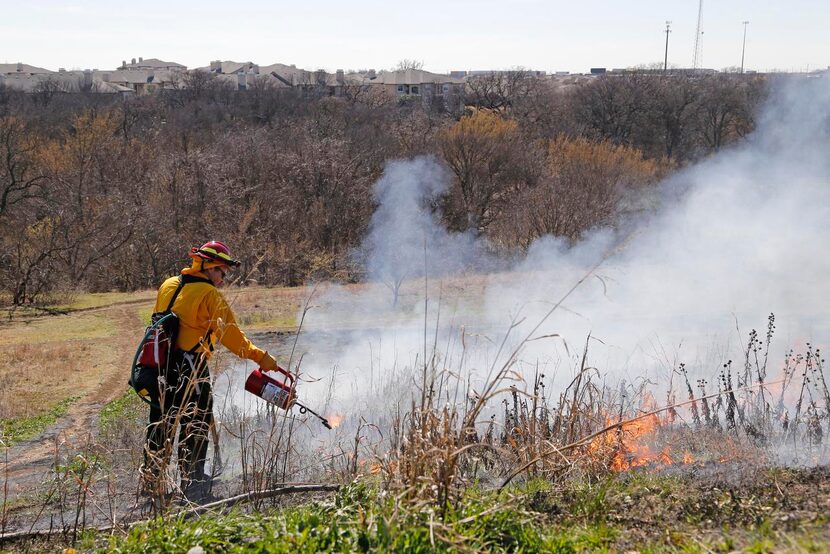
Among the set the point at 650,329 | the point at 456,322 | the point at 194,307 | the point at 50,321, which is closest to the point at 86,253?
the point at 50,321

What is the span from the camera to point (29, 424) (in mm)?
9031

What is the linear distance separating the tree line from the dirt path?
6539 mm

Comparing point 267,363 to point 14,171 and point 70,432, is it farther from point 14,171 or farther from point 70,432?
point 14,171

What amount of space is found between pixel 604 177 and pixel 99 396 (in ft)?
70.9

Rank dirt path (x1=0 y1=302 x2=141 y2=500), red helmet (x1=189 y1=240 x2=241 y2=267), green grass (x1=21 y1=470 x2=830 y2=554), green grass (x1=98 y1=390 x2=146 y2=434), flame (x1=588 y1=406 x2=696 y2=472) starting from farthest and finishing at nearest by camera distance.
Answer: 1. green grass (x1=98 y1=390 x2=146 y2=434)
2. dirt path (x1=0 y1=302 x2=141 y2=500)
3. red helmet (x1=189 y1=240 x2=241 y2=267)
4. flame (x1=588 y1=406 x2=696 y2=472)
5. green grass (x1=21 y1=470 x2=830 y2=554)

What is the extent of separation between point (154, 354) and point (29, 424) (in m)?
4.22

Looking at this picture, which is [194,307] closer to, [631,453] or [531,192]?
[631,453]

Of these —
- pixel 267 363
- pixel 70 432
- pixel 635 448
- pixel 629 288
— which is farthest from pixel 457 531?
pixel 629 288

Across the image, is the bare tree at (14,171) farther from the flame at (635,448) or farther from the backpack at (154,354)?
the flame at (635,448)

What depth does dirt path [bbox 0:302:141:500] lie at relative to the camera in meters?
6.89

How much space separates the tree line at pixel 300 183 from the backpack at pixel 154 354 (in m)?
12.5

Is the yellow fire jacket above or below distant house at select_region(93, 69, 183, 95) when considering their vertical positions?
below

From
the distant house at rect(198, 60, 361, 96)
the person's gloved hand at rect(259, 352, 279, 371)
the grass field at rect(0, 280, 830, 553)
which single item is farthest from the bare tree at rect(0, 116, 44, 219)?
the distant house at rect(198, 60, 361, 96)

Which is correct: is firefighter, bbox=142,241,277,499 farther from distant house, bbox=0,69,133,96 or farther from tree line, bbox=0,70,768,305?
distant house, bbox=0,69,133,96
